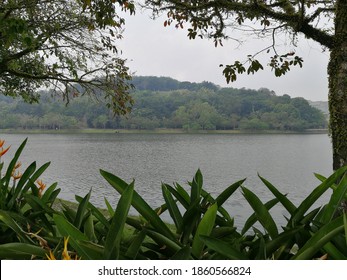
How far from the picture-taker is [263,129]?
442 feet

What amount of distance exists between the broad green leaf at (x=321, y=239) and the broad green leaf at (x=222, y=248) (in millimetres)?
271

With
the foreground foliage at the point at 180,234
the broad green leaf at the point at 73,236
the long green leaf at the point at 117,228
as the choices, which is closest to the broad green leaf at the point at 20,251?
the foreground foliage at the point at 180,234

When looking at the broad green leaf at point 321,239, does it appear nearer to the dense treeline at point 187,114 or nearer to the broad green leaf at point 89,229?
the broad green leaf at point 89,229

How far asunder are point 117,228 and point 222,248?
49 cm

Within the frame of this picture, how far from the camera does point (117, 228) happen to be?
1.74 meters

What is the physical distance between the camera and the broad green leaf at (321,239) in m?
1.61

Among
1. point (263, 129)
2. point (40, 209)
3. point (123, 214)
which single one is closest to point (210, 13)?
point (40, 209)

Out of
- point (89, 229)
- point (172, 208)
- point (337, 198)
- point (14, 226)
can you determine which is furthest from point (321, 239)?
point (14, 226)

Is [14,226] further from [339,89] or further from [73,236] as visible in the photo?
[339,89]

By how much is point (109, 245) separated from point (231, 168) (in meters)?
41.8

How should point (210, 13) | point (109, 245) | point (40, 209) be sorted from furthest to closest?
point (210, 13), point (40, 209), point (109, 245)

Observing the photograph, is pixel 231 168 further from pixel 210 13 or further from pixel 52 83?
pixel 210 13
